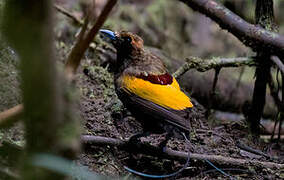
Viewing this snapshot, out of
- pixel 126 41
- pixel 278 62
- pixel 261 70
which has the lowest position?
pixel 126 41

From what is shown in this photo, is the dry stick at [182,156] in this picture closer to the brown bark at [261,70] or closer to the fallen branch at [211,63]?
the brown bark at [261,70]

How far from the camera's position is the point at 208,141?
162 inches

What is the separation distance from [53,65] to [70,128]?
27 centimetres

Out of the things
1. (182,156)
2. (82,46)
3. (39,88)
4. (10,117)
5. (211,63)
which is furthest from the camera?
(211,63)

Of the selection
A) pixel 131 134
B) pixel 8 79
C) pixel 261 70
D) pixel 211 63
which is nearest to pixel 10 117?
pixel 8 79

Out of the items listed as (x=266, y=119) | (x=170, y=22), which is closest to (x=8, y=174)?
(x=266, y=119)

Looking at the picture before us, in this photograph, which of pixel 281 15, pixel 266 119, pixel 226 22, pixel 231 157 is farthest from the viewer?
pixel 281 15

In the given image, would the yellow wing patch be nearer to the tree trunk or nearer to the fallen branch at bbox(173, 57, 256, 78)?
the fallen branch at bbox(173, 57, 256, 78)

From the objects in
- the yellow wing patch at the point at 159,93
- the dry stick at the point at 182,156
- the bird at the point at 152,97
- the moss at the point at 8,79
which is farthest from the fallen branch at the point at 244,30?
the moss at the point at 8,79

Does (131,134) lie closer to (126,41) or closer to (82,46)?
(126,41)

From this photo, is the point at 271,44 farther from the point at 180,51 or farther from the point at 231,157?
the point at 180,51

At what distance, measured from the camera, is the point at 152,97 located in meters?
3.71

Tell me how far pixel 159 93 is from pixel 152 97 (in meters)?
0.08

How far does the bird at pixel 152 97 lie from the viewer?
11.9 ft
